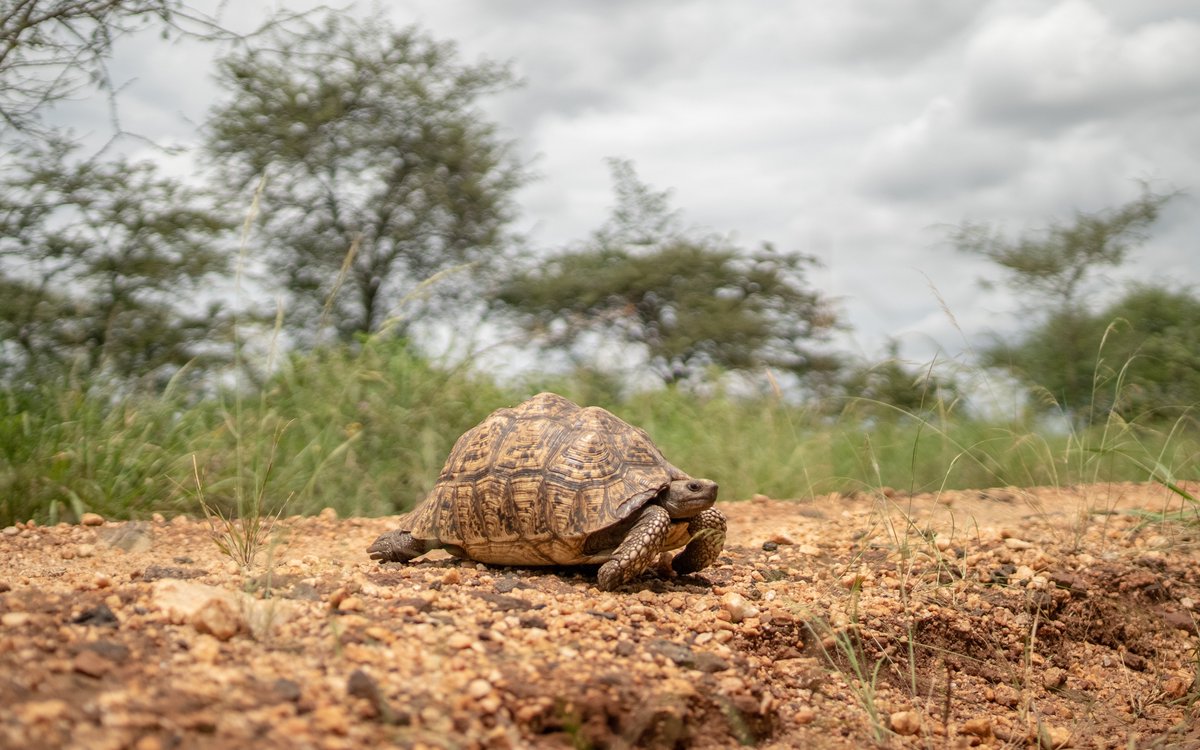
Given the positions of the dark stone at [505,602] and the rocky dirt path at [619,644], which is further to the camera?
the dark stone at [505,602]

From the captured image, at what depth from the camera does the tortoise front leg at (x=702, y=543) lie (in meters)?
3.86

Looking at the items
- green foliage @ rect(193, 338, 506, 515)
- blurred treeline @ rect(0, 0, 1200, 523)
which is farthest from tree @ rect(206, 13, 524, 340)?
green foliage @ rect(193, 338, 506, 515)

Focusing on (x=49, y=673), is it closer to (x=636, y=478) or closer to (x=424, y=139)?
(x=636, y=478)

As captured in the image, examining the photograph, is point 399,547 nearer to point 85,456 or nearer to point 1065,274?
point 85,456

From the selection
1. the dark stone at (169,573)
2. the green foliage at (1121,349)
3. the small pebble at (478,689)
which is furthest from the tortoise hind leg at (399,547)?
the green foliage at (1121,349)

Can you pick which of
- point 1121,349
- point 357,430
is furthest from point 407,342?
point 1121,349

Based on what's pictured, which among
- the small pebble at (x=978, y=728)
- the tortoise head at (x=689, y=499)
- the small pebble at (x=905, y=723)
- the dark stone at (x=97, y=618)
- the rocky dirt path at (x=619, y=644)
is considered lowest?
the small pebble at (x=978, y=728)

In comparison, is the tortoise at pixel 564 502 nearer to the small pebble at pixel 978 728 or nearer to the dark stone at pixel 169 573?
the dark stone at pixel 169 573

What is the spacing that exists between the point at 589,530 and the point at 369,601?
2.94 ft

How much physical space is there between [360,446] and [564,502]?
14.1 feet

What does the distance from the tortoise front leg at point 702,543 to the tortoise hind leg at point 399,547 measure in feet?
3.54

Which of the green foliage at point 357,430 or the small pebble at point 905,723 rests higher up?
the green foliage at point 357,430

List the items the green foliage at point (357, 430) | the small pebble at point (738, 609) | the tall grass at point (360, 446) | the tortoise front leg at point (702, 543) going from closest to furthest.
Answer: the small pebble at point (738, 609) < the tortoise front leg at point (702, 543) < the tall grass at point (360, 446) < the green foliage at point (357, 430)

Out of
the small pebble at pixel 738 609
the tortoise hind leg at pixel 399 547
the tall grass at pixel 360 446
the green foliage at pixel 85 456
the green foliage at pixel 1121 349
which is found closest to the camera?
the small pebble at pixel 738 609
